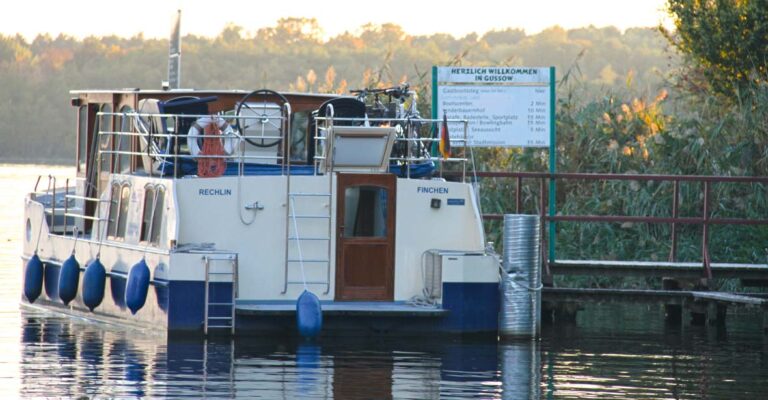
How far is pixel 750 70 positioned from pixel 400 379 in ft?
42.7

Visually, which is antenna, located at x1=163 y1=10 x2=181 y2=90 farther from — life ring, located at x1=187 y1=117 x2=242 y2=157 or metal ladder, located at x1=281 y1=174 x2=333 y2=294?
metal ladder, located at x1=281 y1=174 x2=333 y2=294

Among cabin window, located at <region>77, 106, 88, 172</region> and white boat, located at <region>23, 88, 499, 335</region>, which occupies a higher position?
cabin window, located at <region>77, 106, 88, 172</region>

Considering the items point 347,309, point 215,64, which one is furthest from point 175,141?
point 215,64

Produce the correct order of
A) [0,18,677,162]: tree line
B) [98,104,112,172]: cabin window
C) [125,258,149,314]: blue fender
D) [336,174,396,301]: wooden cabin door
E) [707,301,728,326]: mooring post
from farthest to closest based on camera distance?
1. [0,18,677,162]: tree line
2. [98,104,112,172]: cabin window
3. [707,301,728,326]: mooring post
4. [336,174,396,301]: wooden cabin door
5. [125,258,149,314]: blue fender

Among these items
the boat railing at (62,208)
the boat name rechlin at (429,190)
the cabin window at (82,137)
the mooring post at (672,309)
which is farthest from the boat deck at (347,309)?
the cabin window at (82,137)

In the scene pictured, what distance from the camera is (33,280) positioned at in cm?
2133

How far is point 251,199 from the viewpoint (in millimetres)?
18125

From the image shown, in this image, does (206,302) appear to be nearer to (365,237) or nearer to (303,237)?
(303,237)

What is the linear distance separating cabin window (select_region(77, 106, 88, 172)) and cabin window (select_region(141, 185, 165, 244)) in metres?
3.30

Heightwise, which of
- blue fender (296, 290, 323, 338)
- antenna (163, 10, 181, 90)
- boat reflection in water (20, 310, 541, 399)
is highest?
antenna (163, 10, 181, 90)

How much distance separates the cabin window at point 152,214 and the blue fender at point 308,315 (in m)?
2.17

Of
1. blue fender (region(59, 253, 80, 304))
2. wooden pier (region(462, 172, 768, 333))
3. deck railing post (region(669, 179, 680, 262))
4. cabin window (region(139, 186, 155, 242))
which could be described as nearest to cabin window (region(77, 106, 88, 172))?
blue fender (region(59, 253, 80, 304))

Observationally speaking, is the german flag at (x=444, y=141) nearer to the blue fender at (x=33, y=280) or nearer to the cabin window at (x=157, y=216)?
the cabin window at (x=157, y=216)

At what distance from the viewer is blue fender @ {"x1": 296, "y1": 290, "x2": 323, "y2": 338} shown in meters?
17.2
